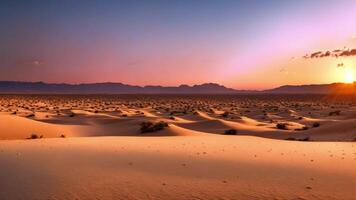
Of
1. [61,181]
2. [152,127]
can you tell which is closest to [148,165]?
[61,181]

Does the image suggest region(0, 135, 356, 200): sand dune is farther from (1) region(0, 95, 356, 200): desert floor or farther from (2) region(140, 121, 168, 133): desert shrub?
(2) region(140, 121, 168, 133): desert shrub

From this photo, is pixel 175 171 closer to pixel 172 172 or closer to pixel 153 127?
pixel 172 172

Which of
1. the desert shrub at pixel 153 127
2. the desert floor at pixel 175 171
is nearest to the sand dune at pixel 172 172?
the desert floor at pixel 175 171

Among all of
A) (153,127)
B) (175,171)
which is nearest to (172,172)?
(175,171)

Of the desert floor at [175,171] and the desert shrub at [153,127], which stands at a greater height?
the desert floor at [175,171]

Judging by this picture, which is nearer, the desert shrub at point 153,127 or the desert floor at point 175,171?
the desert floor at point 175,171

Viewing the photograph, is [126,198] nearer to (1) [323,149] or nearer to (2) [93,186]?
(2) [93,186]

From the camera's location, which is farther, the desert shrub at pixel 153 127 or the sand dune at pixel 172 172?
the desert shrub at pixel 153 127

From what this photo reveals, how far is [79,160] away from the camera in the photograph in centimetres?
944

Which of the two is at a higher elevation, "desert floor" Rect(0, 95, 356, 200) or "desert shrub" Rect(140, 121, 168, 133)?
"desert floor" Rect(0, 95, 356, 200)

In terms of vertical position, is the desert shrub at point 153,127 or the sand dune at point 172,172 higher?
the sand dune at point 172,172

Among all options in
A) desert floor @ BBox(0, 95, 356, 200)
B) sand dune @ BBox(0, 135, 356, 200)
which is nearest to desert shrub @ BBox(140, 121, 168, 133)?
desert floor @ BBox(0, 95, 356, 200)

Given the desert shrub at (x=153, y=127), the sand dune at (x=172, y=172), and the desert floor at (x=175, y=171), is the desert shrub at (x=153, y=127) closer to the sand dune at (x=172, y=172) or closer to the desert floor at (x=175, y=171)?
the desert floor at (x=175, y=171)

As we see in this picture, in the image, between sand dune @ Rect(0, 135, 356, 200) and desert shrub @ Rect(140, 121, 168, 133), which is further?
desert shrub @ Rect(140, 121, 168, 133)
